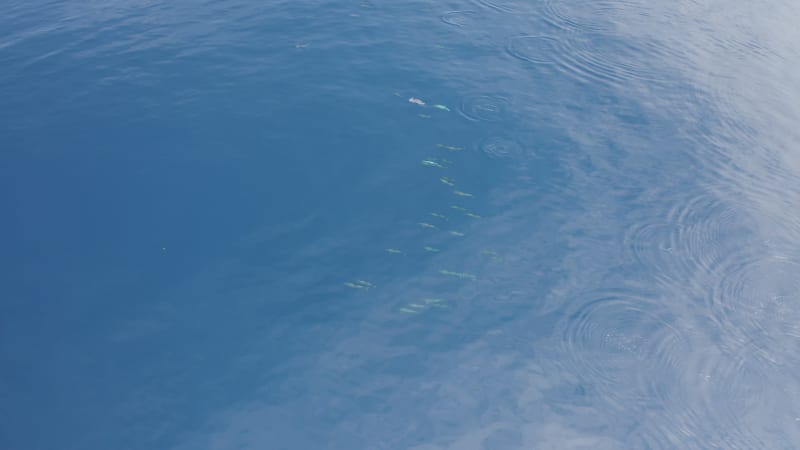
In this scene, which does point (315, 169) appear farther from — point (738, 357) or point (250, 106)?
point (738, 357)

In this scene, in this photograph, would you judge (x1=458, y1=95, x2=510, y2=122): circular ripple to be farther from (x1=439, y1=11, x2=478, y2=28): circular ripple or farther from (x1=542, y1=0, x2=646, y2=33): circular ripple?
(x1=542, y1=0, x2=646, y2=33): circular ripple

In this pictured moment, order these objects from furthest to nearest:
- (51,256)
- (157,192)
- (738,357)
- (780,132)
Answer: (780,132)
(157,192)
(51,256)
(738,357)

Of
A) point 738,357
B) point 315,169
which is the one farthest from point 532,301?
point 315,169

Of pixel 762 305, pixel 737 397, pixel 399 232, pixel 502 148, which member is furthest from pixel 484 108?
pixel 737 397

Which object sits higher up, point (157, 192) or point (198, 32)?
point (198, 32)

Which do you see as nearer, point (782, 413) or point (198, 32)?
point (782, 413)

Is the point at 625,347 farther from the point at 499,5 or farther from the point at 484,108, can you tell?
the point at 499,5
